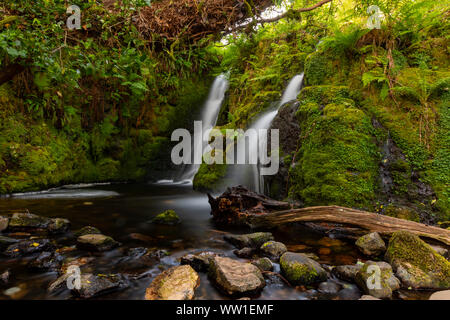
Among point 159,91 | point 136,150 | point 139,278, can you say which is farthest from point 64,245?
point 159,91

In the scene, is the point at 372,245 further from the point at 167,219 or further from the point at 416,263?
the point at 167,219

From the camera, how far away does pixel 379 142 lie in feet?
13.4

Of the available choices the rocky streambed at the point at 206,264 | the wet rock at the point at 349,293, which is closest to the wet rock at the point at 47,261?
the rocky streambed at the point at 206,264

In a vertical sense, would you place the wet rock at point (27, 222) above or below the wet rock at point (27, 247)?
above

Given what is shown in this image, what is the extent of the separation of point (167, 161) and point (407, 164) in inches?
314

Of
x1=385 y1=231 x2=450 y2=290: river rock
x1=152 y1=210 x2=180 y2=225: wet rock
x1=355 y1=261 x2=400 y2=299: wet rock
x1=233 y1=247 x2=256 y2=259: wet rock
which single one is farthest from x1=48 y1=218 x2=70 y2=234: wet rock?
x1=385 y1=231 x2=450 y2=290: river rock

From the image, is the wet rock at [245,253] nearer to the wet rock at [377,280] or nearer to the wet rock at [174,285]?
the wet rock at [174,285]

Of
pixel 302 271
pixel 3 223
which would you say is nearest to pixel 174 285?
pixel 302 271

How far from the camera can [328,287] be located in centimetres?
192

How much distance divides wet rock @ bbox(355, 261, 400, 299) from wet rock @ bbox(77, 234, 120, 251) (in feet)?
8.62

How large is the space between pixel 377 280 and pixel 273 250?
3.34 feet

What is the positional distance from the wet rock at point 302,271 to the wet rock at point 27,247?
2601 mm

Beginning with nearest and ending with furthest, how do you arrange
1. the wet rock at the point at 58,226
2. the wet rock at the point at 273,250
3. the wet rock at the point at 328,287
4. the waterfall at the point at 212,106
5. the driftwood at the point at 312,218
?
the wet rock at the point at 328,287
the wet rock at the point at 273,250
the driftwood at the point at 312,218
the wet rock at the point at 58,226
the waterfall at the point at 212,106

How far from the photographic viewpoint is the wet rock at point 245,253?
2566 mm
